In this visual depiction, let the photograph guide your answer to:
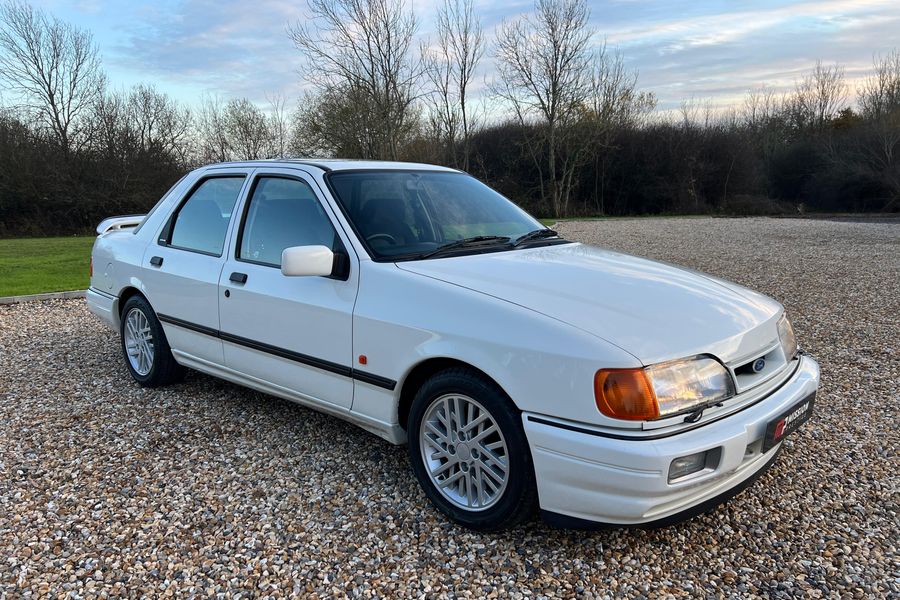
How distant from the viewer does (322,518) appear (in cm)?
292

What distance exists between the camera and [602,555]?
2.59 m

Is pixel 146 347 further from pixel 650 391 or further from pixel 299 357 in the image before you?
pixel 650 391

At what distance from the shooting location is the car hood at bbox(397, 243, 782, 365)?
7.96 ft

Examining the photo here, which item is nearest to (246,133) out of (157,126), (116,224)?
(157,126)

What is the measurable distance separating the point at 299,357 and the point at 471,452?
3.85ft

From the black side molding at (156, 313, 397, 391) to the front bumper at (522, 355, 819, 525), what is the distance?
86 centimetres

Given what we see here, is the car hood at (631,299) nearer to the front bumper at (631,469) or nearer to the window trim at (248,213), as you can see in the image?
the front bumper at (631,469)

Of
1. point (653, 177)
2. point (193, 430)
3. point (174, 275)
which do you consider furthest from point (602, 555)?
point (653, 177)

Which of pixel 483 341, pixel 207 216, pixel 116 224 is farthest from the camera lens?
pixel 116 224

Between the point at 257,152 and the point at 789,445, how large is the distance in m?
31.9

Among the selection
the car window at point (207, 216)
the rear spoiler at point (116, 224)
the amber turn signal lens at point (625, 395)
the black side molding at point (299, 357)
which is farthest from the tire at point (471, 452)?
the rear spoiler at point (116, 224)

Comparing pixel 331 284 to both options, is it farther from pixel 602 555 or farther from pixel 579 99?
pixel 579 99

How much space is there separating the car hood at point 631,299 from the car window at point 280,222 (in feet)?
2.20

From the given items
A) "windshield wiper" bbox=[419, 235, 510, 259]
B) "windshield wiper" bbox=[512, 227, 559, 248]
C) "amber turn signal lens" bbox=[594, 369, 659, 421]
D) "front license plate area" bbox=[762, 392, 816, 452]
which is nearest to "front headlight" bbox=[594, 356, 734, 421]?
"amber turn signal lens" bbox=[594, 369, 659, 421]
